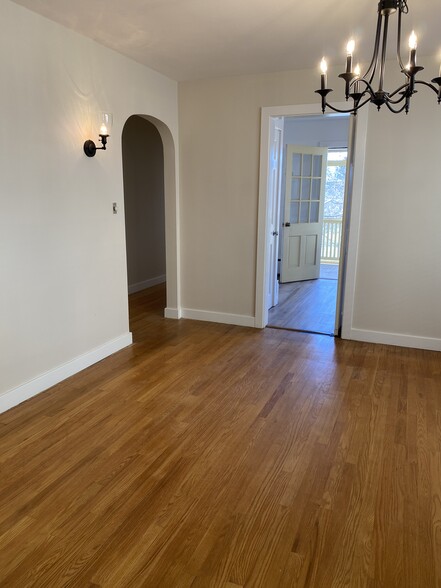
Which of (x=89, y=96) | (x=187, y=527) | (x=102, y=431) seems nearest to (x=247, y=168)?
(x=89, y=96)

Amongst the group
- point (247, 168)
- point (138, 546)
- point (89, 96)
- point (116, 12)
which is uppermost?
point (116, 12)

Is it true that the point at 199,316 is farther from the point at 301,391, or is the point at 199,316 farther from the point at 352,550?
the point at 352,550

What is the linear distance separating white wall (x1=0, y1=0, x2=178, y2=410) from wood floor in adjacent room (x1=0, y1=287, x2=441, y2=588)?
0.35 m

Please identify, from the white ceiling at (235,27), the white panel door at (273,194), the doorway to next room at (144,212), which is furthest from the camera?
the doorway to next room at (144,212)

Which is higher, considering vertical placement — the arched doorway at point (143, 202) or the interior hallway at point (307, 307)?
the arched doorway at point (143, 202)

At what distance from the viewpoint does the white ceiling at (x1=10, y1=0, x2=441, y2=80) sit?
2721mm

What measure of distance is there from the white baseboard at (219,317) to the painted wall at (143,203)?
1571mm

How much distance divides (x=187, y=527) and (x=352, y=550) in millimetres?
716

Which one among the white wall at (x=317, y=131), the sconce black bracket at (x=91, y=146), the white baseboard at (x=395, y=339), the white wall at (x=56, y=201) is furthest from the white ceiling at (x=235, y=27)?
the white wall at (x=317, y=131)

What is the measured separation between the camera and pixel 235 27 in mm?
3074

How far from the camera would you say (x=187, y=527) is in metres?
1.93

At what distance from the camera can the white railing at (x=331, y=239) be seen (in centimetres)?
904

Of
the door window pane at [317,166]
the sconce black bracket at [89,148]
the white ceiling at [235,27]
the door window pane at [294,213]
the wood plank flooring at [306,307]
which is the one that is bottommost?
the wood plank flooring at [306,307]

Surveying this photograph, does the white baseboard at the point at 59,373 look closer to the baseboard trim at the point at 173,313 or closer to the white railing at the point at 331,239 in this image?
the baseboard trim at the point at 173,313
